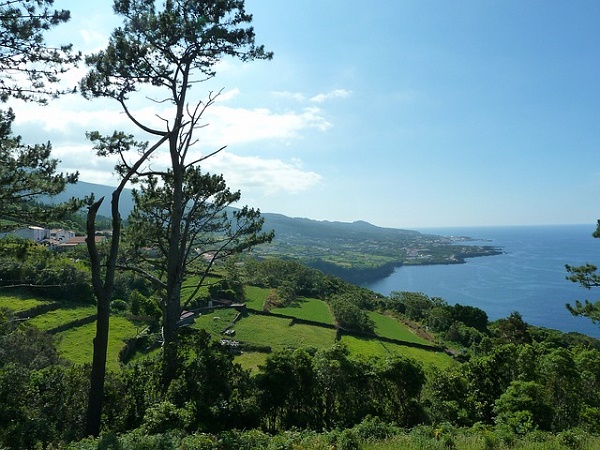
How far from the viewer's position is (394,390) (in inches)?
352

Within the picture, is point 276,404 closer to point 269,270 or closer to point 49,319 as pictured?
point 49,319

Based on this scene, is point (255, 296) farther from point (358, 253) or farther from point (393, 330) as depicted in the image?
point (358, 253)

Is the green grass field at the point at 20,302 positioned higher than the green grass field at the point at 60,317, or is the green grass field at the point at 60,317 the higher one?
the green grass field at the point at 20,302

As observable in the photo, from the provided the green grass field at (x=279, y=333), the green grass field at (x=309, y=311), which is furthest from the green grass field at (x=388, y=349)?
the green grass field at (x=309, y=311)

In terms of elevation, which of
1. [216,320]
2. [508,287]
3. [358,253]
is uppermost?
[216,320]

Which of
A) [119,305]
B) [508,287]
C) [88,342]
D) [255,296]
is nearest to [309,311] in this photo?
[255,296]

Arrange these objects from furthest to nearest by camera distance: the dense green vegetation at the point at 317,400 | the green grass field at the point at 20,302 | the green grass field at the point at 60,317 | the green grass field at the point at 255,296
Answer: the green grass field at the point at 255,296
the green grass field at the point at 20,302
the green grass field at the point at 60,317
the dense green vegetation at the point at 317,400

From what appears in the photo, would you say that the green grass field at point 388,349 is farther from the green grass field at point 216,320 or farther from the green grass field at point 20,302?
the green grass field at point 20,302

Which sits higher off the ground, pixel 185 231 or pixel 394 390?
pixel 185 231

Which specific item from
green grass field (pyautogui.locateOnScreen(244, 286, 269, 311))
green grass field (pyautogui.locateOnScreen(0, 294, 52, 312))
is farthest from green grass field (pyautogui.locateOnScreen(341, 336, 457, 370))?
green grass field (pyautogui.locateOnScreen(0, 294, 52, 312))

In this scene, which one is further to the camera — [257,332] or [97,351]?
[257,332]

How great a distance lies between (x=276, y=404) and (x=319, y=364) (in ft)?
3.92

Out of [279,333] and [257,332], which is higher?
[257,332]

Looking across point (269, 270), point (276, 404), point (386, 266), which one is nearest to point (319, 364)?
point (276, 404)
